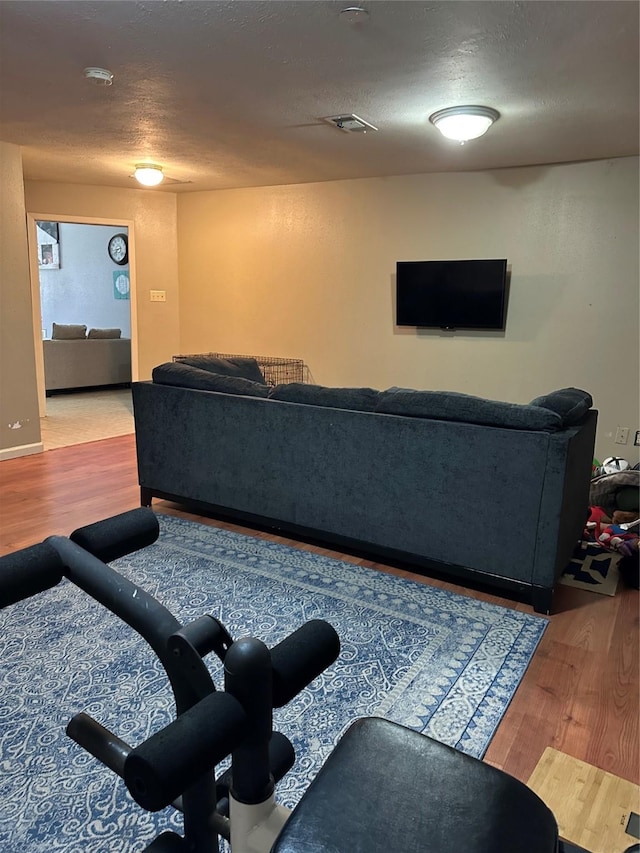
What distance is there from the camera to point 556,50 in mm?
2447

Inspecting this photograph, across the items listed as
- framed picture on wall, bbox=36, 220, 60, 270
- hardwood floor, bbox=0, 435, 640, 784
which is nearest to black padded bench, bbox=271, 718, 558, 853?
hardwood floor, bbox=0, 435, 640, 784

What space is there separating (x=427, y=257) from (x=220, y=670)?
160 inches

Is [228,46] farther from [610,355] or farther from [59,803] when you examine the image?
[610,355]

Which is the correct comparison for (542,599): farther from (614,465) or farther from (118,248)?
(118,248)

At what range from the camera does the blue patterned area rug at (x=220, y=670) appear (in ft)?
5.10

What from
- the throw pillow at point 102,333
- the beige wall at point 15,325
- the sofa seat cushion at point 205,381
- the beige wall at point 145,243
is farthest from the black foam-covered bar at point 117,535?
the throw pillow at point 102,333

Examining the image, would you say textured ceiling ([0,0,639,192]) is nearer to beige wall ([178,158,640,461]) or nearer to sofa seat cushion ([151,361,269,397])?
beige wall ([178,158,640,461])

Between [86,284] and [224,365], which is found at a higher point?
[86,284]

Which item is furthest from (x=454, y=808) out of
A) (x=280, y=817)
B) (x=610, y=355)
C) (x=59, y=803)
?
(x=610, y=355)

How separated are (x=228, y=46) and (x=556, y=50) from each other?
4.46ft

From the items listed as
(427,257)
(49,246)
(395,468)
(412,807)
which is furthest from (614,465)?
(49,246)

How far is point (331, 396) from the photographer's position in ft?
9.84

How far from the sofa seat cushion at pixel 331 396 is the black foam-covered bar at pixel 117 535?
1896mm

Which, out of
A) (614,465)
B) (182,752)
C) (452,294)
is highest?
(452,294)
